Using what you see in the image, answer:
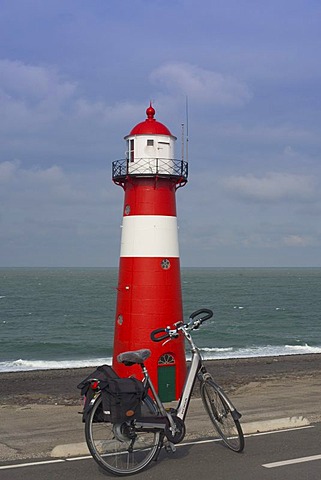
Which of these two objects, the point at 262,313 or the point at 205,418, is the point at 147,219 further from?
the point at 262,313

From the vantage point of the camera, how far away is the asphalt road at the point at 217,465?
759cm

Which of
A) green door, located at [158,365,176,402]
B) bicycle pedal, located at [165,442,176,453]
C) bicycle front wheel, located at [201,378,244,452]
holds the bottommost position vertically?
green door, located at [158,365,176,402]

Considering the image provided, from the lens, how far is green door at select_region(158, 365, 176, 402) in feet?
52.2

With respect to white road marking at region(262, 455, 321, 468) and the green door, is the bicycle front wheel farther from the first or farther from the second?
the green door

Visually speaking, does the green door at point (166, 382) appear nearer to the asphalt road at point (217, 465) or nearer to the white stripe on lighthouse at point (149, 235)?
the white stripe on lighthouse at point (149, 235)

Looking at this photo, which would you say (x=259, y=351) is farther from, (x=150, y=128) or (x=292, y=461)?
(x=292, y=461)

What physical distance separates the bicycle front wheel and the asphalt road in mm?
152

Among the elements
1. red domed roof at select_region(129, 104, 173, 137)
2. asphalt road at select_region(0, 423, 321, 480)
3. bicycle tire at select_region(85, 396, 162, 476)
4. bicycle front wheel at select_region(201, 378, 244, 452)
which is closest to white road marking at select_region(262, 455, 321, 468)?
asphalt road at select_region(0, 423, 321, 480)

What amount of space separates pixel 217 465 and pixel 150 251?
26.8 feet

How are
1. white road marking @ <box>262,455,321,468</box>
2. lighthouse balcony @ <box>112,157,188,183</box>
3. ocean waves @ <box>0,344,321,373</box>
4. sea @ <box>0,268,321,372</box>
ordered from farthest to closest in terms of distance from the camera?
1. sea @ <box>0,268,321,372</box>
2. ocean waves @ <box>0,344,321,373</box>
3. lighthouse balcony @ <box>112,157,188,183</box>
4. white road marking @ <box>262,455,321,468</box>

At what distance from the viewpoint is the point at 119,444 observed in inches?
312

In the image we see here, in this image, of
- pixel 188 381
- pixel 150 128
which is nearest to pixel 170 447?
pixel 188 381

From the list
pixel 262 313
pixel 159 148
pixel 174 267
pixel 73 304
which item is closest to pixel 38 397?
pixel 174 267

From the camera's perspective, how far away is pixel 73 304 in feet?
262
